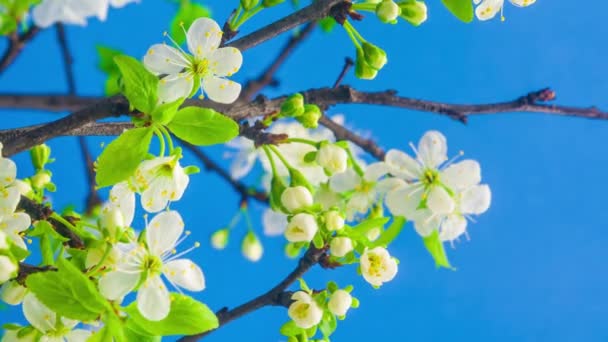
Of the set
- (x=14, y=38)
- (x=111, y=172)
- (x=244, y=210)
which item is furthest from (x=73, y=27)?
(x=111, y=172)

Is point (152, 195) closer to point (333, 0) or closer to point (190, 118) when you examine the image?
point (190, 118)

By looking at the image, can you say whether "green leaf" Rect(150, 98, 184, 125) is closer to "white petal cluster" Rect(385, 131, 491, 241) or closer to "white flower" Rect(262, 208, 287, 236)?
"white petal cluster" Rect(385, 131, 491, 241)

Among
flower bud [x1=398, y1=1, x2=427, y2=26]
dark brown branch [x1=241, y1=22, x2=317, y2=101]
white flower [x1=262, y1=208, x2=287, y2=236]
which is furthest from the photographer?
dark brown branch [x1=241, y1=22, x2=317, y2=101]

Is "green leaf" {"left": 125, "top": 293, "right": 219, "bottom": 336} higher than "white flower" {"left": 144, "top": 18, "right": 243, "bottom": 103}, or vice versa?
"white flower" {"left": 144, "top": 18, "right": 243, "bottom": 103}

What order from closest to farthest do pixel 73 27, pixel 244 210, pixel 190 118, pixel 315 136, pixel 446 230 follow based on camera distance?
pixel 190 118 → pixel 446 230 → pixel 315 136 → pixel 244 210 → pixel 73 27

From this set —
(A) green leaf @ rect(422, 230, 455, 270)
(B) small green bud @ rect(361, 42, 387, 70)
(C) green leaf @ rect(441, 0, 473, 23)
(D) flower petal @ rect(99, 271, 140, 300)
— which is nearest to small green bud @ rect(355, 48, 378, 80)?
A: (B) small green bud @ rect(361, 42, 387, 70)

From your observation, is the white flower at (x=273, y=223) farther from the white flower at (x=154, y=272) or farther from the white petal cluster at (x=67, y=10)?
the white flower at (x=154, y=272)

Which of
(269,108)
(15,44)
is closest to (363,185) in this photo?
(269,108)

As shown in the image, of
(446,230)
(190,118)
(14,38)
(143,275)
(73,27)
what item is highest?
(73,27)
